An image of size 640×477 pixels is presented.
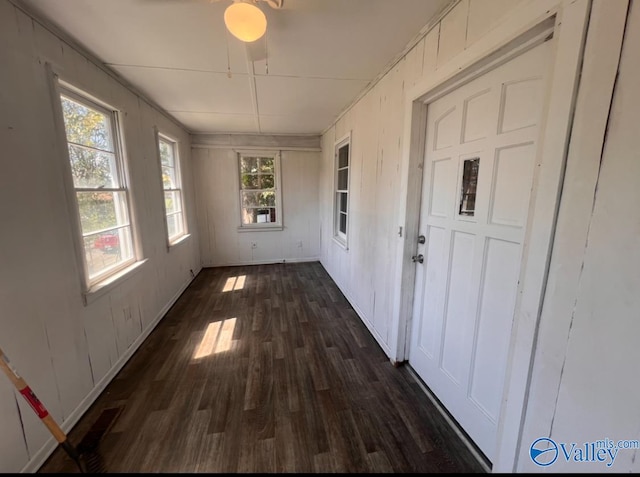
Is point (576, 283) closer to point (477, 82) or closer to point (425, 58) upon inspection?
point (477, 82)

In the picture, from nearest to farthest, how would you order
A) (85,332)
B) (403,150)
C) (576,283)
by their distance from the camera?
(576,283), (85,332), (403,150)

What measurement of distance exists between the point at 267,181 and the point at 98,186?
3.00 metres

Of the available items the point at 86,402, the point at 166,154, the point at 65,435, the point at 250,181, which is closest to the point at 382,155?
the point at 65,435

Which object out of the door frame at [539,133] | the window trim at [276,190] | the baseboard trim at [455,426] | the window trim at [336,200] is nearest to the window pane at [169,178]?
the window trim at [276,190]

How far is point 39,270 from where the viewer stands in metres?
1.38

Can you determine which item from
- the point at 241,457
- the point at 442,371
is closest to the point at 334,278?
the point at 442,371

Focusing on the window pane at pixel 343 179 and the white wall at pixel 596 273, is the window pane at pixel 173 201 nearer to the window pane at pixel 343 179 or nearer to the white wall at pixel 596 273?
the window pane at pixel 343 179

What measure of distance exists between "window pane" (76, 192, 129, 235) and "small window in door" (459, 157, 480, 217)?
2501mm

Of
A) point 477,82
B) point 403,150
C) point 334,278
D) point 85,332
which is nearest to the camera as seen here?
point 477,82

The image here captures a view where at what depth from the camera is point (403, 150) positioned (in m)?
1.90

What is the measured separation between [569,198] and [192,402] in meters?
2.32
